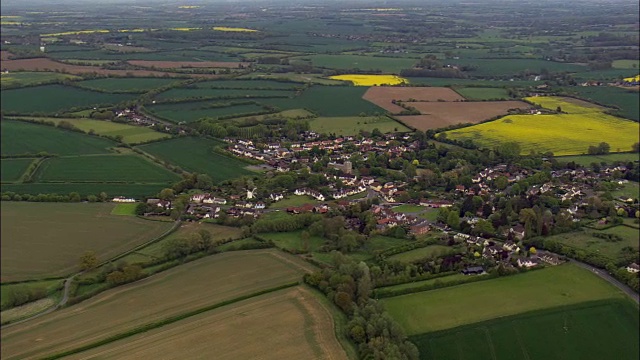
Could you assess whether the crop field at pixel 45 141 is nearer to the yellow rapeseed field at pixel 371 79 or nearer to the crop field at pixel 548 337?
the crop field at pixel 548 337

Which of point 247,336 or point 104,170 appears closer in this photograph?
point 247,336

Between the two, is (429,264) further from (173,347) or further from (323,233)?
(173,347)

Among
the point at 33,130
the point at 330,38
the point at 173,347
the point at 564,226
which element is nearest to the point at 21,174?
the point at 33,130

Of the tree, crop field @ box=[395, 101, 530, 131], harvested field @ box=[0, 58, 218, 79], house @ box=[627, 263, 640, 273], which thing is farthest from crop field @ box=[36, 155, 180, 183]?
harvested field @ box=[0, 58, 218, 79]

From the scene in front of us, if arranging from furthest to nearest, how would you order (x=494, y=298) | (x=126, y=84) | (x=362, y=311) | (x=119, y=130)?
(x=126, y=84) < (x=119, y=130) < (x=494, y=298) < (x=362, y=311)

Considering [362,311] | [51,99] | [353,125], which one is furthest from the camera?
[51,99]

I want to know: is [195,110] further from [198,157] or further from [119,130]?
[198,157]

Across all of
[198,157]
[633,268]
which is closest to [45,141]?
[198,157]
